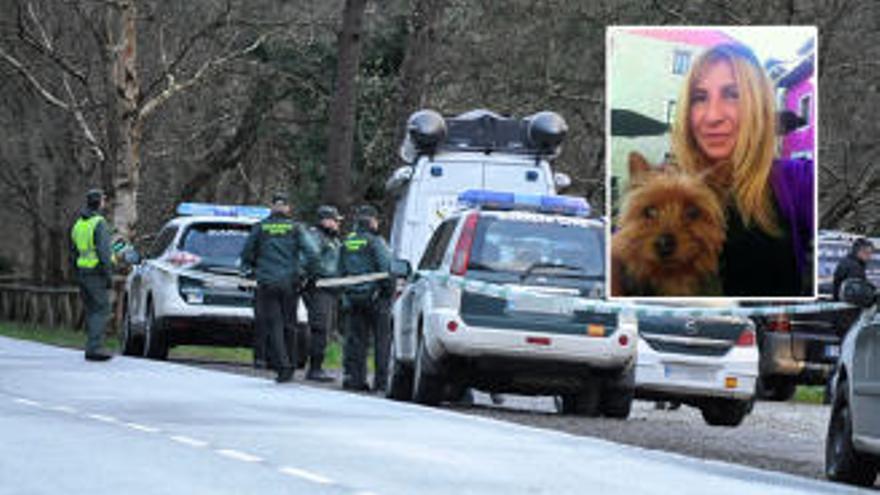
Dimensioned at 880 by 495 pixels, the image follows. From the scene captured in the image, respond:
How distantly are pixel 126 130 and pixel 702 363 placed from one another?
21434 mm

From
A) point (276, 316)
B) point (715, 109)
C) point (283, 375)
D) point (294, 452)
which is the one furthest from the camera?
point (276, 316)

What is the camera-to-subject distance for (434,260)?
893 inches

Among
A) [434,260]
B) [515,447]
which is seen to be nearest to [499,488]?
[515,447]

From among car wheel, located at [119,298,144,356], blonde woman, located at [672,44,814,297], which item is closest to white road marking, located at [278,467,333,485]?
blonde woman, located at [672,44,814,297]

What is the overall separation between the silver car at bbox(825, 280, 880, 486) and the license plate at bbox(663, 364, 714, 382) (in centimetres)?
667

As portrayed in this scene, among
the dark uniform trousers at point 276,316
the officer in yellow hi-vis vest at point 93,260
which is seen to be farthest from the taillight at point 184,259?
the dark uniform trousers at point 276,316

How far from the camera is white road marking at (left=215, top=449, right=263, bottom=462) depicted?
13930 millimetres

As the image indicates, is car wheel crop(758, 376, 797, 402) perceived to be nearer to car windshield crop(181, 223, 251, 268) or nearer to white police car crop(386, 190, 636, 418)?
car windshield crop(181, 223, 251, 268)

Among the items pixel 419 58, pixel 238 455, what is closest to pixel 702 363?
pixel 238 455

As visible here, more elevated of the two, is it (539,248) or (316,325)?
(539,248)

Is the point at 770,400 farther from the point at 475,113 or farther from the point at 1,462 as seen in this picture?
the point at 1,462

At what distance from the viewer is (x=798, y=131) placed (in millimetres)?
16422

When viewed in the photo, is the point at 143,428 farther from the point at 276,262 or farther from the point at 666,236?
the point at 276,262

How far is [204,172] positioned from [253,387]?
30.5 meters
